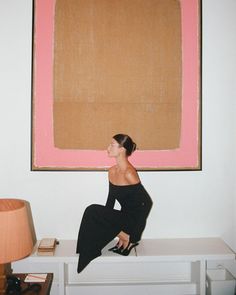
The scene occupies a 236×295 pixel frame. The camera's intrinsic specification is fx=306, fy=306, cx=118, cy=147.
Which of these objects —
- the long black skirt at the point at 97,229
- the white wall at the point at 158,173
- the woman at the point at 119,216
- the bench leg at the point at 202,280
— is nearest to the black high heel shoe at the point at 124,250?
the woman at the point at 119,216

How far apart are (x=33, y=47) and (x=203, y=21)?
4.28 feet

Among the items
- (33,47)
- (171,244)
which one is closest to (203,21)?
(33,47)

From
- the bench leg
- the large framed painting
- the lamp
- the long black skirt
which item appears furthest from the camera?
the large framed painting

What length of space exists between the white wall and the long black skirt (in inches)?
12.3

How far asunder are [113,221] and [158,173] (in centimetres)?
54

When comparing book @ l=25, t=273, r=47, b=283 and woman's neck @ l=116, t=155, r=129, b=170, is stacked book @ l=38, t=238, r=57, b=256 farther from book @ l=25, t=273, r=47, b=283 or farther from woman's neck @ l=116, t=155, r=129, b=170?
woman's neck @ l=116, t=155, r=129, b=170

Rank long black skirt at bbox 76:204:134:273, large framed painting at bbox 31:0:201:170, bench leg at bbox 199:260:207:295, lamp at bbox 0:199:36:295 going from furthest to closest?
large framed painting at bbox 31:0:201:170, bench leg at bbox 199:260:207:295, long black skirt at bbox 76:204:134:273, lamp at bbox 0:199:36:295

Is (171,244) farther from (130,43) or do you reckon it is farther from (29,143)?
(130,43)

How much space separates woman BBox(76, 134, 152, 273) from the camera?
2020 millimetres

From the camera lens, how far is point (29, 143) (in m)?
2.31

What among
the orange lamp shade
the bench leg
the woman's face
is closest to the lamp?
the orange lamp shade

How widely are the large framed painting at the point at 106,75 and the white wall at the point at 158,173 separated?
0.31 feet

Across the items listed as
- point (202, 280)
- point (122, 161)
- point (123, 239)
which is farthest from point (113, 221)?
point (202, 280)

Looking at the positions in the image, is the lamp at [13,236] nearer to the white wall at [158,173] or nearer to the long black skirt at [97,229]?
the long black skirt at [97,229]
